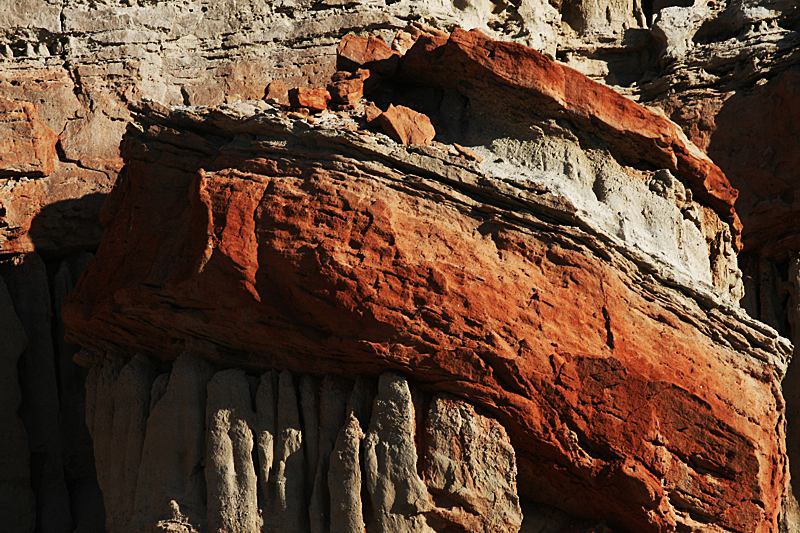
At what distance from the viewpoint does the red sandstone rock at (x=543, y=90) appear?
6.88m

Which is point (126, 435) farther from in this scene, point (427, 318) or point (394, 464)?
point (427, 318)

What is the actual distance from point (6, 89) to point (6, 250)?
1782mm

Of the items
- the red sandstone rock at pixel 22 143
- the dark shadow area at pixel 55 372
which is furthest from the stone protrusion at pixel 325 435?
the red sandstone rock at pixel 22 143

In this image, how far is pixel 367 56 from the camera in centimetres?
751

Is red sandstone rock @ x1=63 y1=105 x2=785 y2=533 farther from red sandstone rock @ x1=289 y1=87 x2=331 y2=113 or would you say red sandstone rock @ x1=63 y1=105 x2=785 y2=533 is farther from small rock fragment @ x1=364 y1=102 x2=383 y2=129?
red sandstone rock @ x1=289 y1=87 x2=331 y2=113

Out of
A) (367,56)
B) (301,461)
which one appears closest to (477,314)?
(301,461)

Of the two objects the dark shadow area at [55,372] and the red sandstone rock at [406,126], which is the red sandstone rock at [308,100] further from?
the dark shadow area at [55,372]

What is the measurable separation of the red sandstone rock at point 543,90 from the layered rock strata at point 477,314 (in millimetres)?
Answer: 649

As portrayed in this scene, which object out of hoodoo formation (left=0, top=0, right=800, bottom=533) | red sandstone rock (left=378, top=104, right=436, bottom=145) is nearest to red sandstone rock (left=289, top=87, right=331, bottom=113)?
hoodoo formation (left=0, top=0, right=800, bottom=533)

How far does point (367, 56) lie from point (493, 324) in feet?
9.08

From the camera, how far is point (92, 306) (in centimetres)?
676

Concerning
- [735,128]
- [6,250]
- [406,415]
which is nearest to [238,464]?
[406,415]

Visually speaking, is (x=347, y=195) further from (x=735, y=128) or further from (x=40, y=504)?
(x=735, y=128)

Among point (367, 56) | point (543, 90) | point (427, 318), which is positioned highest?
point (367, 56)
